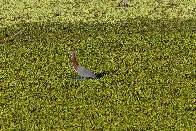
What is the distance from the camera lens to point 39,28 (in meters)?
25.5

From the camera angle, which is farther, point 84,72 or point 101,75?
point 101,75

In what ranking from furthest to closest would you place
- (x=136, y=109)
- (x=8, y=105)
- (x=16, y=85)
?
(x=16, y=85) < (x=8, y=105) < (x=136, y=109)

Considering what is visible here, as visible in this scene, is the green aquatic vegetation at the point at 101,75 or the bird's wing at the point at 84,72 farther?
the bird's wing at the point at 84,72

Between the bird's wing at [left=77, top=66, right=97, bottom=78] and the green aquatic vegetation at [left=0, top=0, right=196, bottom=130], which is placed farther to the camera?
the bird's wing at [left=77, top=66, right=97, bottom=78]

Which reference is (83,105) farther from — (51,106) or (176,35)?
(176,35)

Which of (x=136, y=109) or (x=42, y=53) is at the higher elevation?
(x=136, y=109)

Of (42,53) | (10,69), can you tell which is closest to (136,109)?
(10,69)

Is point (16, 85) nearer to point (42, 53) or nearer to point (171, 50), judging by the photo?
point (42, 53)

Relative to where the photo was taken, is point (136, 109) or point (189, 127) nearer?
point (189, 127)

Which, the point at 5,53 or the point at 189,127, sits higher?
the point at 189,127

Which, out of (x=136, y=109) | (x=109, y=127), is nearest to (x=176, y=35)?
(x=136, y=109)

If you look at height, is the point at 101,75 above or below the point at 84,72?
below

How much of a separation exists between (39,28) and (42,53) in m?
5.35

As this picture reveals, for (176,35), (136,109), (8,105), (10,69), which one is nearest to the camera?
(136,109)
